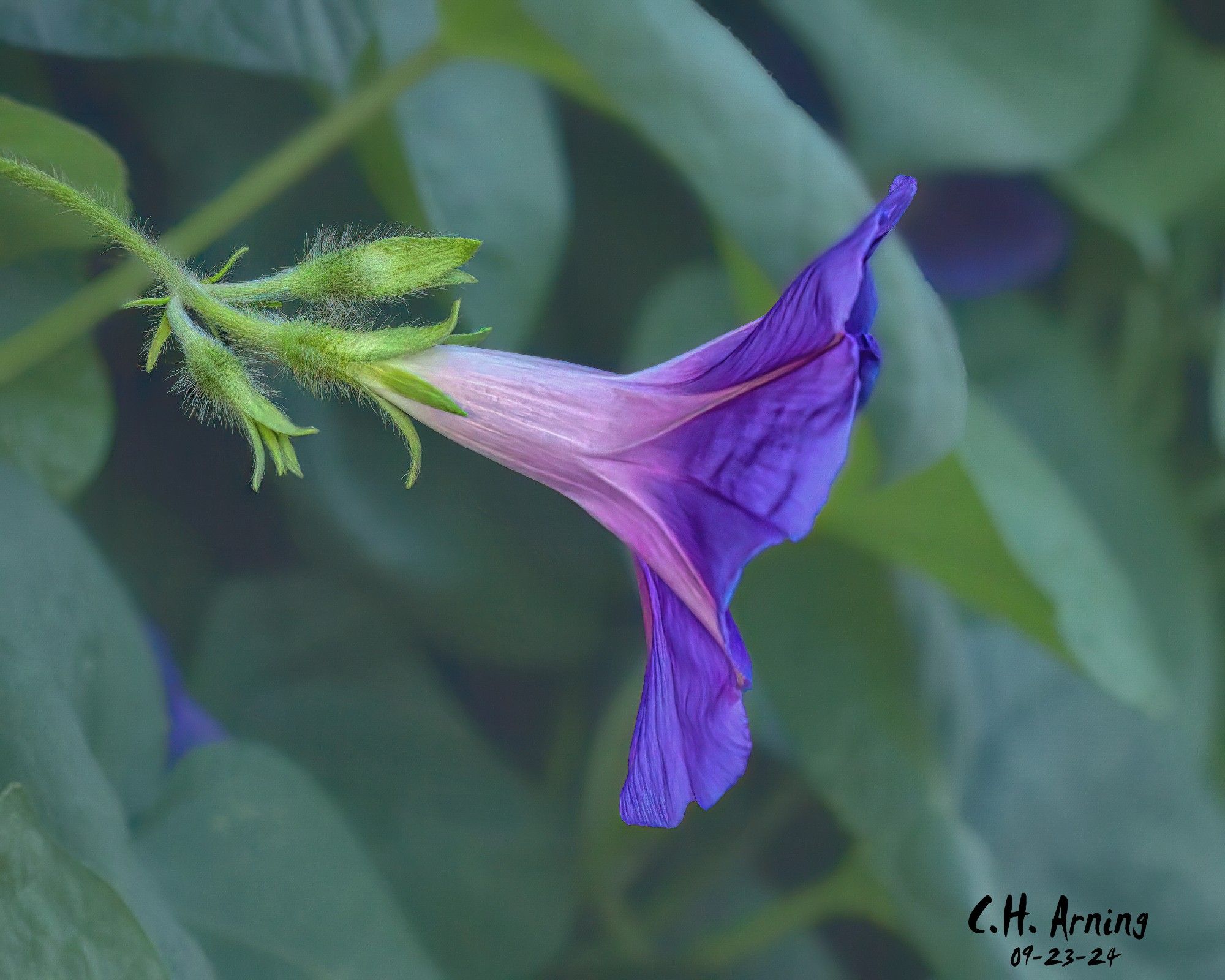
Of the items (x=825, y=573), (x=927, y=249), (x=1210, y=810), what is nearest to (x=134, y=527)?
(x=825, y=573)

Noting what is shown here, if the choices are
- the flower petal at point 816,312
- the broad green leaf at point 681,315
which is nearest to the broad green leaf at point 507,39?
the broad green leaf at point 681,315

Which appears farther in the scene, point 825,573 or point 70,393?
point 825,573

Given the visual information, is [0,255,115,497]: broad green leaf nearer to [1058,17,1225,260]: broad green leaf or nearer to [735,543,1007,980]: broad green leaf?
[735,543,1007,980]: broad green leaf

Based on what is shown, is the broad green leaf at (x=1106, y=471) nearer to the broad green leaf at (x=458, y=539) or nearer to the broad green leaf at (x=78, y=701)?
the broad green leaf at (x=458, y=539)

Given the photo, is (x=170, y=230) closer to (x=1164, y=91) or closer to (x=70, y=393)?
(x=70, y=393)

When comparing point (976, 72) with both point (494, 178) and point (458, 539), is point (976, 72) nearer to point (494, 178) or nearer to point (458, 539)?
point (494, 178)
